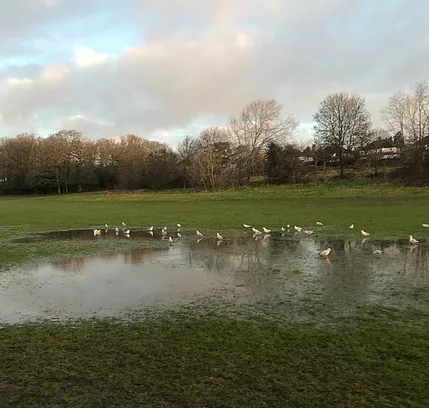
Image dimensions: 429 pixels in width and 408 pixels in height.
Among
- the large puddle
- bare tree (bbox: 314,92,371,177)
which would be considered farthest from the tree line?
the large puddle

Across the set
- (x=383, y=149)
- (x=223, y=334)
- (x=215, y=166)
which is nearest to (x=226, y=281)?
(x=223, y=334)

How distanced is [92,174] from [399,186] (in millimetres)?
69056

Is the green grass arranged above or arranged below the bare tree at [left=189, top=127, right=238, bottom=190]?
below

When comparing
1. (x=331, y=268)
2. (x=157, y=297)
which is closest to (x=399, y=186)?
(x=331, y=268)

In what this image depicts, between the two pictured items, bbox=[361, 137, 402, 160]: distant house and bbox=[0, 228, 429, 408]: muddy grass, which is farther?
bbox=[361, 137, 402, 160]: distant house

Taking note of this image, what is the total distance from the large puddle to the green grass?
1.31 meters

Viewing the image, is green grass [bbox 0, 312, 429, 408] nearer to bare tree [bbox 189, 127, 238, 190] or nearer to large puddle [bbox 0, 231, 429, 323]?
large puddle [bbox 0, 231, 429, 323]

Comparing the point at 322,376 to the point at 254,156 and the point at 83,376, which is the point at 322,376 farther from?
the point at 254,156

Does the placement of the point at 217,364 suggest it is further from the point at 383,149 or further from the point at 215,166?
the point at 383,149

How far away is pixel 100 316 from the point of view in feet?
31.9

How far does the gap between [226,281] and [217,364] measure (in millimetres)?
6058

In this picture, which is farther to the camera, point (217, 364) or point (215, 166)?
point (215, 166)

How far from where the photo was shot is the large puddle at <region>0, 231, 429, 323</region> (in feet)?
33.8

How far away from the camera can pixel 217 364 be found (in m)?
6.73
